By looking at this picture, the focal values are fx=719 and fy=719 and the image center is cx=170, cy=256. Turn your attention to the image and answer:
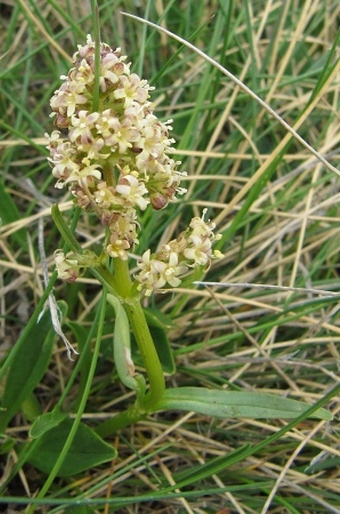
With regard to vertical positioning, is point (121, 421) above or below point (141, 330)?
below

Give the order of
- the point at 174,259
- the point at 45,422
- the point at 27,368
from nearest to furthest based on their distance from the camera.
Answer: the point at 174,259, the point at 45,422, the point at 27,368

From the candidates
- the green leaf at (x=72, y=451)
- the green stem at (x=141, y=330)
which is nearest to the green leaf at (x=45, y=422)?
the green leaf at (x=72, y=451)

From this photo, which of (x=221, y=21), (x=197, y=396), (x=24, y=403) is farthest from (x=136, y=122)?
(x=221, y=21)

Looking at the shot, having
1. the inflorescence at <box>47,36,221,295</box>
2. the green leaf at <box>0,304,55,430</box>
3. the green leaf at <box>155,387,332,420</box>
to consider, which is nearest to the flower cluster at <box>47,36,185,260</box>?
the inflorescence at <box>47,36,221,295</box>

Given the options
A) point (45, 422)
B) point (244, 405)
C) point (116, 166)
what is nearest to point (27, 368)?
point (45, 422)

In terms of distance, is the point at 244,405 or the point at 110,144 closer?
the point at 110,144

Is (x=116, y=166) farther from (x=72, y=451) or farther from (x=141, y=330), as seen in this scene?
(x=72, y=451)

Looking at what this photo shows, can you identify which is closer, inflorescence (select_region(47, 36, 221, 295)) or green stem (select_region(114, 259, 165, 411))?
inflorescence (select_region(47, 36, 221, 295))

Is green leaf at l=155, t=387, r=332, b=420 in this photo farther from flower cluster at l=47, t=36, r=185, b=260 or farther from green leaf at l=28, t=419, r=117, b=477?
flower cluster at l=47, t=36, r=185, b=260
